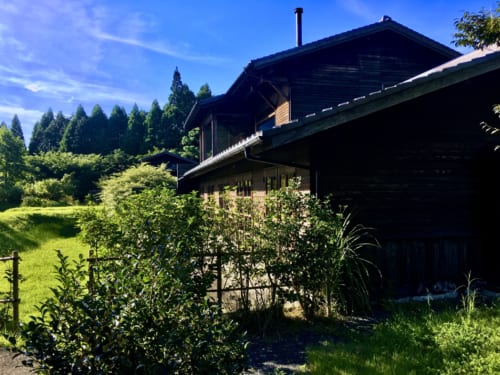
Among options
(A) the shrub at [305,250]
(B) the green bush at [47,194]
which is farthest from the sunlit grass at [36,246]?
(B) the green bush at [47,194]

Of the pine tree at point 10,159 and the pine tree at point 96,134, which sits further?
the pine tree at point 96,134

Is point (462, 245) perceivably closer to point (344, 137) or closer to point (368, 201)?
point (368, 201)

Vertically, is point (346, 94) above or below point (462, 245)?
above

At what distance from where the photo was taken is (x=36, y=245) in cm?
1356

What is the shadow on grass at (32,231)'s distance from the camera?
13.2 meters

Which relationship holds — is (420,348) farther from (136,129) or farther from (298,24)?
(136,129)

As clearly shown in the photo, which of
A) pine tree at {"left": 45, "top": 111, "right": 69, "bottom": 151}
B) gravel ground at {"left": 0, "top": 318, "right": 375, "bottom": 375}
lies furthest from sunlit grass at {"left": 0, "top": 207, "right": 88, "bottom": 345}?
pine tree at {"left": 45, "top": 111, "right": 69, "bottom": 151}

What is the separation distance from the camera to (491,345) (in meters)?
3.64

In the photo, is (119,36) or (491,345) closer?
(491,345)

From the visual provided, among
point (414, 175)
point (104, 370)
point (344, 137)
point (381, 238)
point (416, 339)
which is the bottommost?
point (416, 339)

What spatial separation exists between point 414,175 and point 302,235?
2.74 meters

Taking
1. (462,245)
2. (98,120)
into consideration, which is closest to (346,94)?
(462,245)

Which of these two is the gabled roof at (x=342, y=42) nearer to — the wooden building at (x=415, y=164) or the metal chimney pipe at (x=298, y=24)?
the metal chimney pipe at (x=298, y=24)

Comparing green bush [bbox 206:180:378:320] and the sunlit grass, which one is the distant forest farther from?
green bush [bbox 206:180:378:320]
